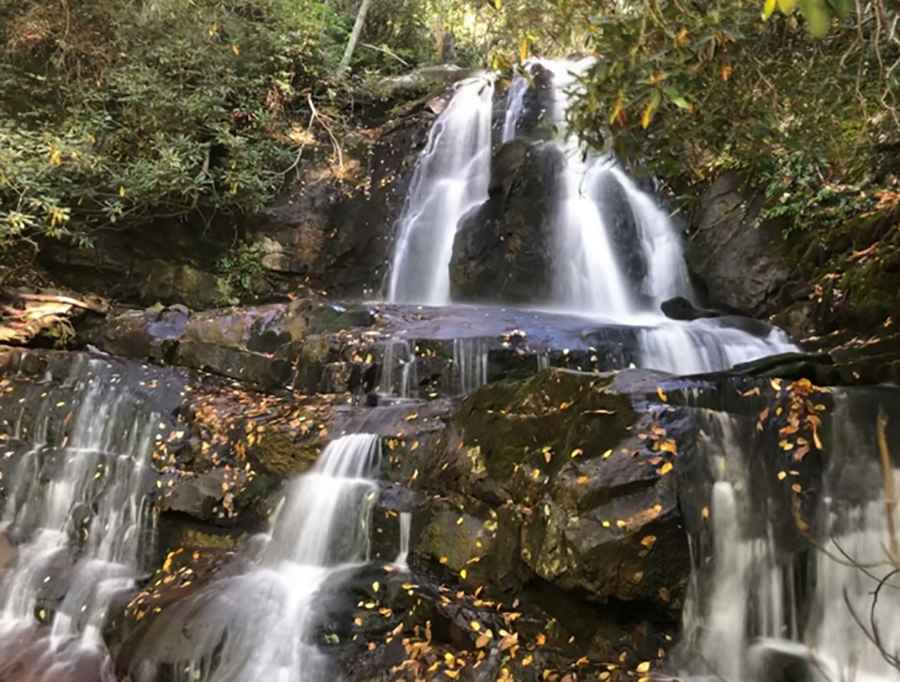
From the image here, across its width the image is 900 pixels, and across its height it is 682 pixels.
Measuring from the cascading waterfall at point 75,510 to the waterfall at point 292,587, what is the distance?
50.6 inches

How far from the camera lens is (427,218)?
11930 millimetres

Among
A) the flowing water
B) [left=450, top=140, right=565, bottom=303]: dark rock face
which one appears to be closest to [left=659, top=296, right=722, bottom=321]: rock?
the flowing water

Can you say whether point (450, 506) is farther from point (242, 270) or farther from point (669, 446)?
point (242, 270)

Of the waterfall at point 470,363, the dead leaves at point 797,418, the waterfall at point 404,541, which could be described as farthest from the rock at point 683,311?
the waterfall at point 404,541

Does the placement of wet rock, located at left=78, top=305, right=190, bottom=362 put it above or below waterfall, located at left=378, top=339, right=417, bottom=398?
above

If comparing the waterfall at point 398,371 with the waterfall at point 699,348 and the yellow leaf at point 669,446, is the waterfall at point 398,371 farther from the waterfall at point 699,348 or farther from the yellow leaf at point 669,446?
the yellow leaf at point 669,446

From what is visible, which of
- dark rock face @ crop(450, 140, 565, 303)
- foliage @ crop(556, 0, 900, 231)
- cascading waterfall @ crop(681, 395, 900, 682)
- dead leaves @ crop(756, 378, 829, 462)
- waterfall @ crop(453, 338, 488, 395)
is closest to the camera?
foliage @ crop(556, 0, 900, 231)

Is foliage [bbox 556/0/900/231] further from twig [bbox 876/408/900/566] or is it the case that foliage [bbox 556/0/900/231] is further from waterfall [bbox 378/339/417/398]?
waterfall [bbox 378/339/417/398]

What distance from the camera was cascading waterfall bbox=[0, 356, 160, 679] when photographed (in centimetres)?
547

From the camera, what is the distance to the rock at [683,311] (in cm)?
914

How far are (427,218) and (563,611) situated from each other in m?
8.77

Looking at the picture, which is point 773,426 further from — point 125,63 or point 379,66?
point 379,66

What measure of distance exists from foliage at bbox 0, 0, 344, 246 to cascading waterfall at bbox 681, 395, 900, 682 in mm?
9262

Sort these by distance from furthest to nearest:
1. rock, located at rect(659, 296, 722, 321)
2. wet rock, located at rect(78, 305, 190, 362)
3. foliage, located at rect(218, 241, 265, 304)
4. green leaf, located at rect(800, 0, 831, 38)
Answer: foliage, located at rect(218, 241, 265, 304) → rock, located at rect(659, 296, 722, 321) → wet rock, located at rect(78, 305, 190, 362) → green leaf, located at rect(800, 0, 831, 38)
